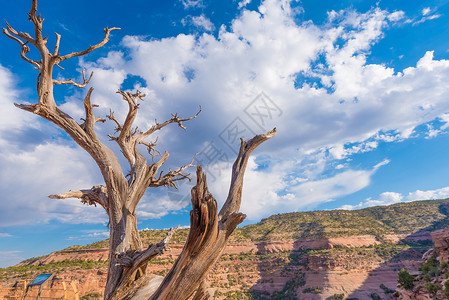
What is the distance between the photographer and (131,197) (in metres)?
4.02

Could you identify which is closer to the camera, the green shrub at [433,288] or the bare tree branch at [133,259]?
the bare tree branch at [133,259]

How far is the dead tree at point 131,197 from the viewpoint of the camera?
237cm

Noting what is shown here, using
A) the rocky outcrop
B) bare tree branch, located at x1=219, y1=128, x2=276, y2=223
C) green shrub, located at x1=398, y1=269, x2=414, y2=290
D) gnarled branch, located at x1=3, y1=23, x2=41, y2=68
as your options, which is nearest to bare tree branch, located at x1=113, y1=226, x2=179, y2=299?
bare tree branch, located at x1=219, y1=128, x2=276, y2=223

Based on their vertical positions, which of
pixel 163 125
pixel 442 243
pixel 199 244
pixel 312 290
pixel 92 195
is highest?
pixel 163 125

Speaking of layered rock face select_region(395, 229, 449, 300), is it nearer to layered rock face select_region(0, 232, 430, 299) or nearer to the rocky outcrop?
the rocky outcrop

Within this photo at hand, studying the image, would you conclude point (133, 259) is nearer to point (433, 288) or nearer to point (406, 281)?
point (433, 288)

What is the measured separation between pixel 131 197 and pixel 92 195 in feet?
2.69

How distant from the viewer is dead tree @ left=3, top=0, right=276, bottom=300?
237 cm

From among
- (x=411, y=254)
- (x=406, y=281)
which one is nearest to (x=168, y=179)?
(x=406, y=281)

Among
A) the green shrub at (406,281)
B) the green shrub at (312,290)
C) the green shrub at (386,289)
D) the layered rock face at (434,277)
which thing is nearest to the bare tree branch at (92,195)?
the layered rock face at (434,277)

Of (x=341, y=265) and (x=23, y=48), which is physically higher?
(x=23, y=48)

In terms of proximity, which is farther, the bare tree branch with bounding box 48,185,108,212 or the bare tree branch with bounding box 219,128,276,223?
the bare tree branch with bounding box 48,185,108,212

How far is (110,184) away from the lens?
12.7 ft

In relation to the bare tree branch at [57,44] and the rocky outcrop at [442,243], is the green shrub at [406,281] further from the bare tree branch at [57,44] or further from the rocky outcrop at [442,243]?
the bare tree branch at [57,44]
